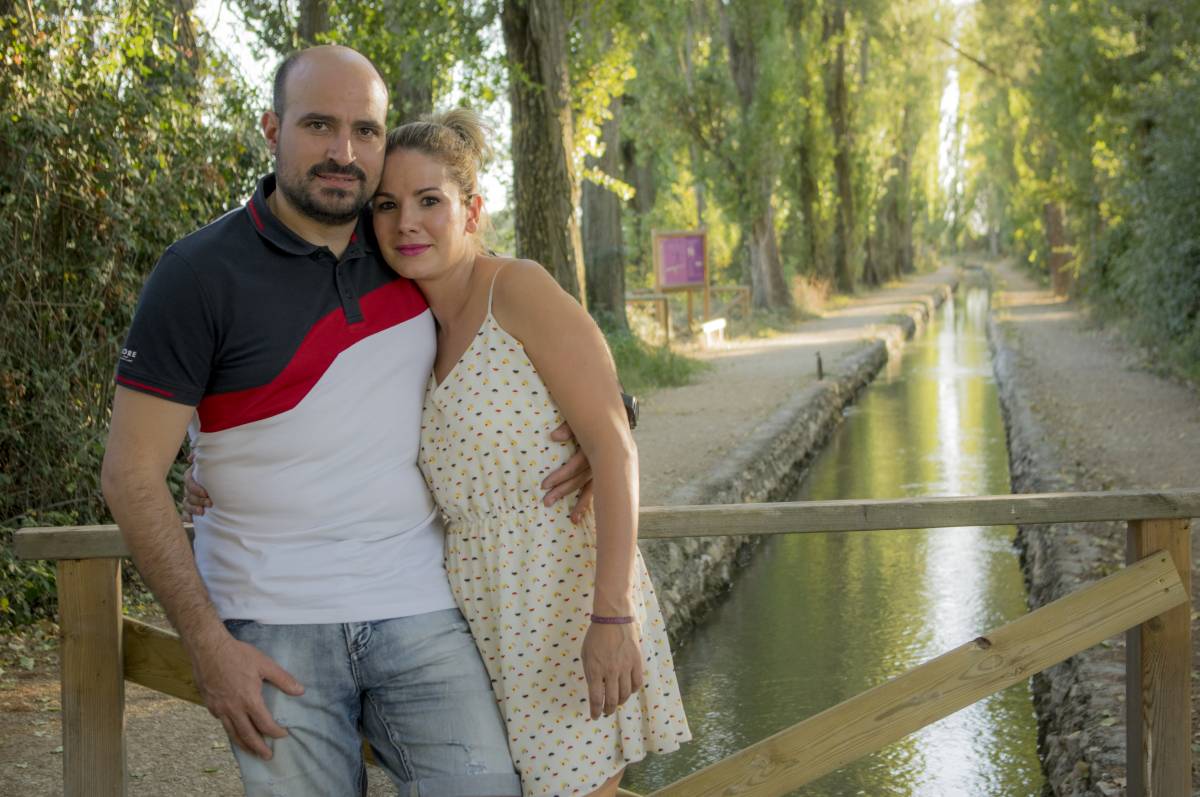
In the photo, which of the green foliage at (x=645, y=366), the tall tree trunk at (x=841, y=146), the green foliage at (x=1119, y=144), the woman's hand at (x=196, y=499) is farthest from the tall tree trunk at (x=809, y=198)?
the woman's hand at (x=196, y=499)

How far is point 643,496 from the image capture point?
9.29 meters

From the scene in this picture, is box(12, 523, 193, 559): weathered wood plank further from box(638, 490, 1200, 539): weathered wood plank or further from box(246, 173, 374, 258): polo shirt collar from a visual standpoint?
box(638, 490, 1200, 539): weathered wood plank

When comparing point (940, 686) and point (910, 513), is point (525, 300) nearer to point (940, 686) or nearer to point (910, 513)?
point (910, 513)

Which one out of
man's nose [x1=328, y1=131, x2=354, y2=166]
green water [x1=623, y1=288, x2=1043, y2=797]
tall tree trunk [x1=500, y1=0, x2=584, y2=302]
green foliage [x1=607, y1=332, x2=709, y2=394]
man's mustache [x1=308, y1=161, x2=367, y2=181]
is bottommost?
green water [x1=623, y1=288, x2=1043, y2=797]

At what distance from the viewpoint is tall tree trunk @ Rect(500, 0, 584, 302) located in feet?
37.2

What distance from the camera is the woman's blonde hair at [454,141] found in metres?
2.68

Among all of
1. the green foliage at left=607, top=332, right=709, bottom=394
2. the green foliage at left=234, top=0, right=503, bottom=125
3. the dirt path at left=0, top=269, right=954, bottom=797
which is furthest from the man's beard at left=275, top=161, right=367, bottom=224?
the green foliage at left=607, top=332, right=709, bottom=394

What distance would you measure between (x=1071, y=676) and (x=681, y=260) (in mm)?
16610

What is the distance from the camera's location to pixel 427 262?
2.67 meters

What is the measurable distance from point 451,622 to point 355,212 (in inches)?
32.1

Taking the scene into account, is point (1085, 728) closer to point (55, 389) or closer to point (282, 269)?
point (282, 269)

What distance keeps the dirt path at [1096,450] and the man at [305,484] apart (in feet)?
9.35

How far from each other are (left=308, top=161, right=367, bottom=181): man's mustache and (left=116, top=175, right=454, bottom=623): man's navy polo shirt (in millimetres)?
123

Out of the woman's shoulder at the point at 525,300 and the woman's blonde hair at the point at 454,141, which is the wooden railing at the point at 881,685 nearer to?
the woman's shoulder at the point at 525,300
